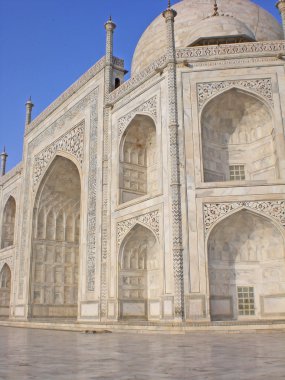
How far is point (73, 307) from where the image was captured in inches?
722

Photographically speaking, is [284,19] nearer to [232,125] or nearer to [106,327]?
[232,125]

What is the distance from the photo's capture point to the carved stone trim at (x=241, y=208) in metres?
10.3

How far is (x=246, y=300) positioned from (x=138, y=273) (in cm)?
331

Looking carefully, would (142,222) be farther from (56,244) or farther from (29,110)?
(29,110)

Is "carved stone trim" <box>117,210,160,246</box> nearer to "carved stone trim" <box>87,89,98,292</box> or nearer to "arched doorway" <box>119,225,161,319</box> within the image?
"arched doorway" <box>119,225,161,319</box>

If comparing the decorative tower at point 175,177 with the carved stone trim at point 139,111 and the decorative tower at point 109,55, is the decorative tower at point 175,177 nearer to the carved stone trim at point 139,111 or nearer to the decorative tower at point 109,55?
the carved stone trim at point 139,111

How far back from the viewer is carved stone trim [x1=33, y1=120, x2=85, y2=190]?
15656 mm

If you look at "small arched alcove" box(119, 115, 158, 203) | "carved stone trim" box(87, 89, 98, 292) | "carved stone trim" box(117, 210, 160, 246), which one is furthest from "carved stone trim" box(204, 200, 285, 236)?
"carved stone trim" box(87, 89, 98, 292)

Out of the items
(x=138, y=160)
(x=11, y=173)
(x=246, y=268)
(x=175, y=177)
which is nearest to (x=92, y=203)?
(x=138, y=160)

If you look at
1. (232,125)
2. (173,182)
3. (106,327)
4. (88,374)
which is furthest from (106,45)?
(88,374)

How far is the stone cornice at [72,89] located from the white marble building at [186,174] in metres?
0.08

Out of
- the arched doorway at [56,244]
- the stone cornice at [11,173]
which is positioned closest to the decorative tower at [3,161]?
the stone cornice at [11,173]

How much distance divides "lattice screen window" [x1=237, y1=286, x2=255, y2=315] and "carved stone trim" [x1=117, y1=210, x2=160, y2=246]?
2.53 meters

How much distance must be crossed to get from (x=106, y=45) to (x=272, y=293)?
32.1 ft
